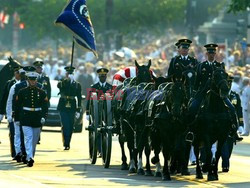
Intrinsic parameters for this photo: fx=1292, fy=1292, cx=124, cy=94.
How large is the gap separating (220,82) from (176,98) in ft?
2.51

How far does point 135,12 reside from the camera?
70500 mm

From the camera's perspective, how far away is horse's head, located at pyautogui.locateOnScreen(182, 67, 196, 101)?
70.4ft

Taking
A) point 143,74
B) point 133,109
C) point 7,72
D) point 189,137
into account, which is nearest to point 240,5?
point 7,72

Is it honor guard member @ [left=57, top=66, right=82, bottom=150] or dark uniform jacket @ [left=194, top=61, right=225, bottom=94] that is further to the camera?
honor guard member @ [left=57, top=66, right=82, bottom=150]

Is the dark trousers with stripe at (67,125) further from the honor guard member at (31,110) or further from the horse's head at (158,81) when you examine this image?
the horse's head at (158,81)

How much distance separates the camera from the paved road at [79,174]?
20.4 metres

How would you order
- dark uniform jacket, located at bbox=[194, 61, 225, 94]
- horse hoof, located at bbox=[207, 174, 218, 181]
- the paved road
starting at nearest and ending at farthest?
1. the paved road
2. horse hoof, located at bbox=[207, 174, 218, 181]
3. dark uniform jacket, located at bbox=[194, 61, 225, 94]

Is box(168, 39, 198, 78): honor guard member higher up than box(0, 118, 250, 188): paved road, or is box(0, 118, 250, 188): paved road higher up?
box(168, 39, 198, 78): honor guard member

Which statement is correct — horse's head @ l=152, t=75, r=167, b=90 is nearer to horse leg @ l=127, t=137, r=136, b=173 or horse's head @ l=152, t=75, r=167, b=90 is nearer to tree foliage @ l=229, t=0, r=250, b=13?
horse leg @ l=127, t=137, r=136, b=173

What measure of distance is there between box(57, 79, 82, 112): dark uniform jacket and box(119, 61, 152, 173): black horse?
6.19 meters

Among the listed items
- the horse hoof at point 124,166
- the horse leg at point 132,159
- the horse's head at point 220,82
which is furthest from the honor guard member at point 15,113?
the horse's head at point 220,82

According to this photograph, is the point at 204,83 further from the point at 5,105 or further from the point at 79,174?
the point at 5,105

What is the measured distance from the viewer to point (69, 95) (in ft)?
98.5

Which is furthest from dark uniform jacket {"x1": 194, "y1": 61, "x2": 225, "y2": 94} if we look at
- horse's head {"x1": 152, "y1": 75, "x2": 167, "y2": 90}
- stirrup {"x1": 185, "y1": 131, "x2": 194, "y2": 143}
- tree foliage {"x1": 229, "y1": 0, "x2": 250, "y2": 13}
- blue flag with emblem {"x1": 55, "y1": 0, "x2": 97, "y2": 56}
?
tree foliage {"x1": 229, "y1": 0, "x2": 250, "y2": 13}
